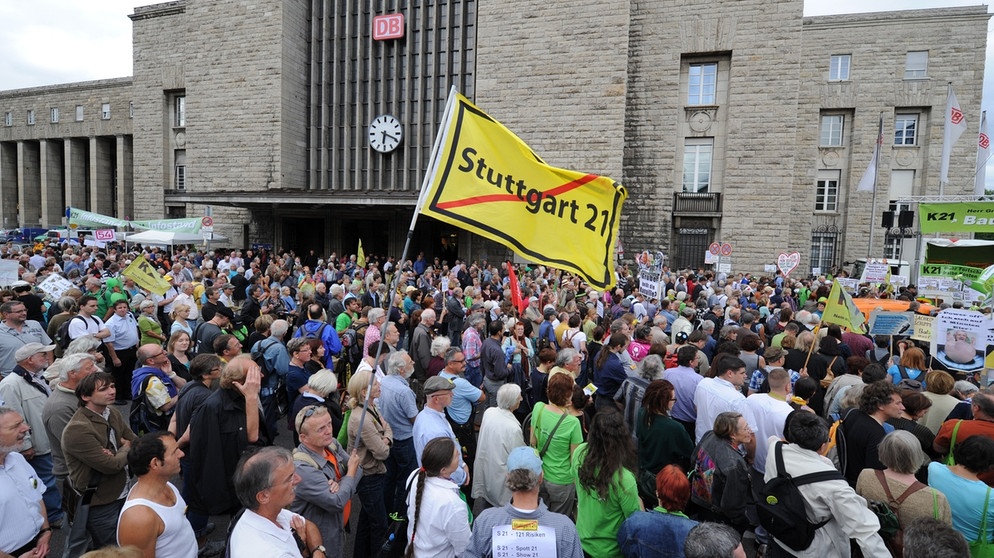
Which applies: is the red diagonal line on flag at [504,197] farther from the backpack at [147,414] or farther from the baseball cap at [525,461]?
the backpack at [147,414]

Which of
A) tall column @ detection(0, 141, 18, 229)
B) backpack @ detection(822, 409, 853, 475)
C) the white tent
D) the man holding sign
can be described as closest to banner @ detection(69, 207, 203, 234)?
the white tent

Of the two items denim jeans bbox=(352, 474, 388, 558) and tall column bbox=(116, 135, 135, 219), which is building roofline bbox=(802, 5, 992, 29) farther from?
tall column bbox=(116, 135, 135, 219)

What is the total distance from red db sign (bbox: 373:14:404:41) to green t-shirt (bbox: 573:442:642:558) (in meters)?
25.8

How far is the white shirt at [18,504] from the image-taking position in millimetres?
2795

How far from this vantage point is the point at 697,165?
73.7 ft

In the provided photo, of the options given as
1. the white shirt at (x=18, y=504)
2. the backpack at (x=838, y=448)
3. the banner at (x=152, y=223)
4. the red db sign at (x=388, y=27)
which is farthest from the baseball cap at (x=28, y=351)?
the red db sign at (x=388, y=27)

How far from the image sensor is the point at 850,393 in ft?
14.8

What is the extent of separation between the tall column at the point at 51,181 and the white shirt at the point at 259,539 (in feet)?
189

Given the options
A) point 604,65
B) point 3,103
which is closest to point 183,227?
point 604,65

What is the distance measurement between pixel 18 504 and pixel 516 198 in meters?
3.63

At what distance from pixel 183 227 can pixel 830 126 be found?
30176 millimetres

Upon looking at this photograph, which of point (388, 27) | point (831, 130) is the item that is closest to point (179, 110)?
point (388, 27)

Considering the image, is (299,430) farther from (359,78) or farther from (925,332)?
(359,78)

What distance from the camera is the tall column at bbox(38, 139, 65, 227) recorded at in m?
45.4
